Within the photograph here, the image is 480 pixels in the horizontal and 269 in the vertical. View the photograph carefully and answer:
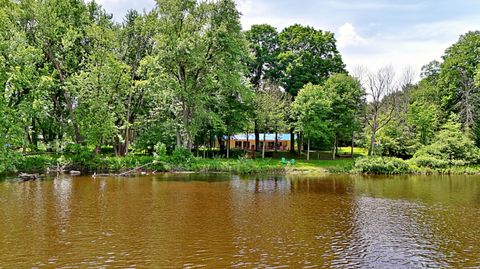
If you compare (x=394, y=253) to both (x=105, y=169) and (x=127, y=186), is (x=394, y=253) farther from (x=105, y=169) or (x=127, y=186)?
(x=105, y=169)

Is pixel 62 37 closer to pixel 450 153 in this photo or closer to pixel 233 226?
pixel 233 226

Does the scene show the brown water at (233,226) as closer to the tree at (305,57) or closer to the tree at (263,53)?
the tree at (305,57)

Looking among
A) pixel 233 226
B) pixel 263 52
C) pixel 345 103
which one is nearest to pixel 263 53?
pixel 263 52

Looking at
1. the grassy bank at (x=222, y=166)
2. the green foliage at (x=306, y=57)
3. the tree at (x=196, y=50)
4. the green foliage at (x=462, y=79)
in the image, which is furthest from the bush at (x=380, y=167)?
the green foliage at (x=306, y=57)

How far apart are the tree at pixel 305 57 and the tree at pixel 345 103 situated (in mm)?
4383

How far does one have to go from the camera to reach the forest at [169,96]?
104 feet

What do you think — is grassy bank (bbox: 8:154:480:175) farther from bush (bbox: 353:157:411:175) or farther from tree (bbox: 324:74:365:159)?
tree (bbox: 324:74:365:159)

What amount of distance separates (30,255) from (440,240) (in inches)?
489

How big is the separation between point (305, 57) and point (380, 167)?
61.8ft

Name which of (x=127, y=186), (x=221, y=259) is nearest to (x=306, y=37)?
(x=127, y=186)

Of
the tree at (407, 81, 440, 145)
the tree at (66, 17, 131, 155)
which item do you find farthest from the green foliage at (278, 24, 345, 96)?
the tree at (66, 17, 131, 155)

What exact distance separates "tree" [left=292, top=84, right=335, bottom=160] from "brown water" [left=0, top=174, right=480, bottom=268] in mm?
15624

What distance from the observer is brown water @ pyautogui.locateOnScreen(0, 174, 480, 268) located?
10422 mm

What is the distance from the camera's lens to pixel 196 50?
33562 millimetres
